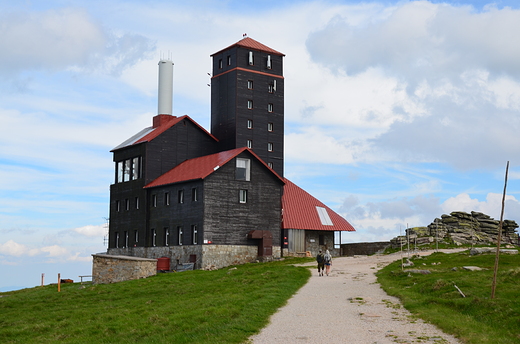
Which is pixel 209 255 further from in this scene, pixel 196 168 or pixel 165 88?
pixel 165 88

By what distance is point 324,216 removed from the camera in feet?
219

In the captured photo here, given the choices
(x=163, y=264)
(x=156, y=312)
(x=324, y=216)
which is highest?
(x=324, y=216)

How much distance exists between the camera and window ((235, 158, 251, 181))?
57250 millimetres

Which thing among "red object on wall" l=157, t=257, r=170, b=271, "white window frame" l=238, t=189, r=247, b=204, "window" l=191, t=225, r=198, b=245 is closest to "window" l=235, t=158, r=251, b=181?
"white window frame" l=238, t=189, r=247, b=204

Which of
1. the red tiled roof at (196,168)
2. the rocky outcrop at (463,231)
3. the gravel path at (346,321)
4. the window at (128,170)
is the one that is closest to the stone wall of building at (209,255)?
the red tiled roof at (196,168)

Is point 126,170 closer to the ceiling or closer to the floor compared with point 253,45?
closer to the floor

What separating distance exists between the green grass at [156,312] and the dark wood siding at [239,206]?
1437 centimetres

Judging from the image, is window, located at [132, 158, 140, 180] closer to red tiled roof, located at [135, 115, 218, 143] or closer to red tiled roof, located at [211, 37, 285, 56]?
red tiled roof, located at [135, 115, 218, 143]

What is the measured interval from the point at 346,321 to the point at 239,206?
3772 cm

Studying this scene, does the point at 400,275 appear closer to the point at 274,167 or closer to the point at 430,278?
the point at 430,278

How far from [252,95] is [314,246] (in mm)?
17852

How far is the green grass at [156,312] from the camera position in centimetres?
1895

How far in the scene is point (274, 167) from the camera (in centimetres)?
6756

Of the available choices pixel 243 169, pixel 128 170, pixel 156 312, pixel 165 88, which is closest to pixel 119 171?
pixel 128 170
